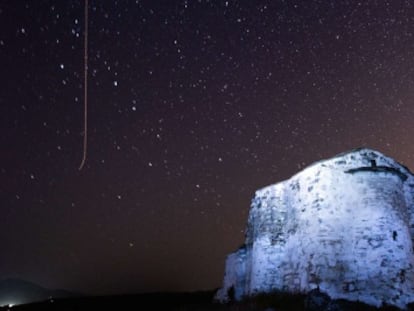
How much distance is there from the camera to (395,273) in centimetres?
1500

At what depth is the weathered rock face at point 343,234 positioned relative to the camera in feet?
49.9

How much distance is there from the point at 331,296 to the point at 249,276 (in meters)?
7.20

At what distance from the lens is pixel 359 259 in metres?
15.7

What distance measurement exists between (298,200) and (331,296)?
5163 mm

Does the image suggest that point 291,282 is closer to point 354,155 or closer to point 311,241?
point 311,241

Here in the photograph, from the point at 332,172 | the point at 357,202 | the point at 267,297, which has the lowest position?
the point at 267,297

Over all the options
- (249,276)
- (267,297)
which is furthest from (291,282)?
(249,276)

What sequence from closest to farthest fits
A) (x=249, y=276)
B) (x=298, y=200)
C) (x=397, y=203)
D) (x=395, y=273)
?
(x=395, y=273)
(x=397, y=203)
(x=298, y=200)
(x=249, y=276)

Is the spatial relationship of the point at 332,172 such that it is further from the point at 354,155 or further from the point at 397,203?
the point at 397,203

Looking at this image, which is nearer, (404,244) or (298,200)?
(404,244)

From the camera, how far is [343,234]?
16578 mm

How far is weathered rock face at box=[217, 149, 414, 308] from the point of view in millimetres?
15203

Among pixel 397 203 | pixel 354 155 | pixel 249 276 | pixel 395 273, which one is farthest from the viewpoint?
pixel 249 276

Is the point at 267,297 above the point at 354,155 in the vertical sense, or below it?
below
